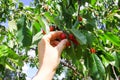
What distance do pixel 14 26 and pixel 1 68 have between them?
323mm

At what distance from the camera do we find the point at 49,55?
68.5 inches

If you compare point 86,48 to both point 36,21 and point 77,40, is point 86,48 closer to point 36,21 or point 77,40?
point 77,40

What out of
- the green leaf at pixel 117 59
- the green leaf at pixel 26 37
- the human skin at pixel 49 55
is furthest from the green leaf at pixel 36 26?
the green leaf at pixel 117 59

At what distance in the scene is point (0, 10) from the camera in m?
6.94

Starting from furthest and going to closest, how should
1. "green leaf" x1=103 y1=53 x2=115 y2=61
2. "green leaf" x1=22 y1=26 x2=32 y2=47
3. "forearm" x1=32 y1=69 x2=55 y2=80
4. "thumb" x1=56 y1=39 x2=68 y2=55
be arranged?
1. "green leaf" x1=103 y1=53 x2=115 y2=61
2. "green leaf" x1=22 y1=26 x2=32 y2=47
3. "thumb" x1=56 y1=39 x2=68 y2=55
4. "forearm" x1=32 y1=69 x2=55 y2=80

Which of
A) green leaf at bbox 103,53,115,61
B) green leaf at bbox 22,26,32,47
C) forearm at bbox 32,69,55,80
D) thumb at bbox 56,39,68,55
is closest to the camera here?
forearm at bbox 32,69,55,80

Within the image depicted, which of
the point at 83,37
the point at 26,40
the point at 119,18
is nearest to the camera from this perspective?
the point at 83,37

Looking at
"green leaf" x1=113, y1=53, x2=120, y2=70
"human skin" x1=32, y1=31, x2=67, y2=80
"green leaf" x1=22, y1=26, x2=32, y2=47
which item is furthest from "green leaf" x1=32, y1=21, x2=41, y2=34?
"green leaf" x1=113, y1=53, x2=120, y2=70

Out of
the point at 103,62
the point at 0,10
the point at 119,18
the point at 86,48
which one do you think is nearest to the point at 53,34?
the point at 86,48

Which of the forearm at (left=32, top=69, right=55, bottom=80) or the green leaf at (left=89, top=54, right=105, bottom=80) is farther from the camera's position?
the green leaf at (left=89, top=54, right=105, bottom=80)

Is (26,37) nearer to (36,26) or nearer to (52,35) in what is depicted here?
(36,26)

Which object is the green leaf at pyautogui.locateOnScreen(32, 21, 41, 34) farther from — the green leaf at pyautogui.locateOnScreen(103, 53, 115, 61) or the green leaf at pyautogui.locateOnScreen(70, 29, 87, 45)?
the green leaf at pyautogui.locateOnScreen(103, 53, 115, 61)

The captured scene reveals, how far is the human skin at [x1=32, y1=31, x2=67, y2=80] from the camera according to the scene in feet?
5.41

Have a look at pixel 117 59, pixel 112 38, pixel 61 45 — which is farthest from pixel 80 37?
pixel 117 59
